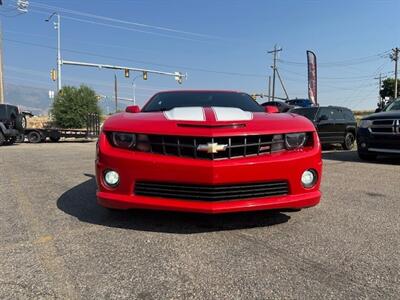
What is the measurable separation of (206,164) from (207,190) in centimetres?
22

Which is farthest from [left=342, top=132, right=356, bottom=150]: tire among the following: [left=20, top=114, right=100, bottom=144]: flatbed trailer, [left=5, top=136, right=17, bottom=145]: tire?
[left=5, top=136, right=17, bottom=145]: tire

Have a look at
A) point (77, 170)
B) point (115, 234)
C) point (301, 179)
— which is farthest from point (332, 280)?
point (77, 170)

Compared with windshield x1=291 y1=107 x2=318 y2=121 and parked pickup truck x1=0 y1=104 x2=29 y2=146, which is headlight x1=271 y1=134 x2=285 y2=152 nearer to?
windshield x1=291 y1=107 x2=318 y2=121

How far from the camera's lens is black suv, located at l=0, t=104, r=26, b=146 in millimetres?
18781

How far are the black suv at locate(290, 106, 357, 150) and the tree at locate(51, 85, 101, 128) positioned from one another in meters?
20.8

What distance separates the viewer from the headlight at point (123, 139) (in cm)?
389

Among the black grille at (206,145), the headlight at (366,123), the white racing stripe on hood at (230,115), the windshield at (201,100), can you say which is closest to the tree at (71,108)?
the headlight at (366,123)

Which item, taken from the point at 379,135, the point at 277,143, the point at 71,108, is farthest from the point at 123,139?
the point at 71,108

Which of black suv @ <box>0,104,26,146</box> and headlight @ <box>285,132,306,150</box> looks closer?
headlight @ <box>285,132,306,150</box>

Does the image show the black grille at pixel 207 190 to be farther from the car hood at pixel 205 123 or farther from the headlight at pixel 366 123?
the headlight at pixel 366 123

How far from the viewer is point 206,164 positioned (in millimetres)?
3629

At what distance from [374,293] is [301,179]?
1416mm

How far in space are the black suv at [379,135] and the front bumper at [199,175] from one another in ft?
19.5

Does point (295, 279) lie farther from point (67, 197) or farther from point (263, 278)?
point (67, 197)
